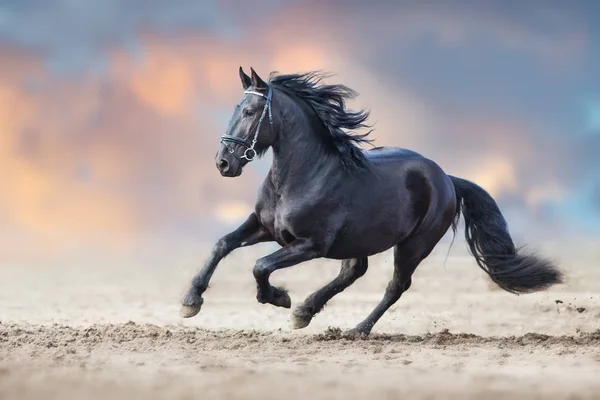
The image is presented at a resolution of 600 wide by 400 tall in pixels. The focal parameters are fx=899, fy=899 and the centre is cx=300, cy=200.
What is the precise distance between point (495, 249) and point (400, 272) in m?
1.41

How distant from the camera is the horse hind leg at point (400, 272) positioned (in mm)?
8836

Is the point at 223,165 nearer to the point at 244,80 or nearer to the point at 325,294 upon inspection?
the point at 244,80

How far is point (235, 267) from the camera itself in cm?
2438

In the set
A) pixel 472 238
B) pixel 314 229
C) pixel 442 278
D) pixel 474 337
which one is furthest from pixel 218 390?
pixel 442 278

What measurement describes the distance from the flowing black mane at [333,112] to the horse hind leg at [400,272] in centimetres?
108

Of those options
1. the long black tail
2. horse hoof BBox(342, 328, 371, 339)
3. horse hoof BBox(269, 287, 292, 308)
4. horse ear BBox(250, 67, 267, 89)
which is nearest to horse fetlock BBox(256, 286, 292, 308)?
horse hoof BBox(269, 287, 292, 308)

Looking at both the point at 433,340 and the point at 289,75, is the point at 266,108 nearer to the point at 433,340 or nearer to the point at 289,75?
the point at 289,75

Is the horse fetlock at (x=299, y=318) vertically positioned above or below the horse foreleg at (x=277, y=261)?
below

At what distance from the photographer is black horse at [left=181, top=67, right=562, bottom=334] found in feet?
25.2

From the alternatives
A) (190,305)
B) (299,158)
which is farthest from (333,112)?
(190,305)

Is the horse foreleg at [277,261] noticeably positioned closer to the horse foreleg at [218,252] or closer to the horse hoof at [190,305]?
the horse foreleg at [218,252]

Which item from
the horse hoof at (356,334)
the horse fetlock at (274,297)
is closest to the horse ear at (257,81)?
the horse fetlock at (274,297)

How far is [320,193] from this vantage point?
311 inches

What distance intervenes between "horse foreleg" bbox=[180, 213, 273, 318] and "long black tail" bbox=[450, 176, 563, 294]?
Result: 2714 millimetres
